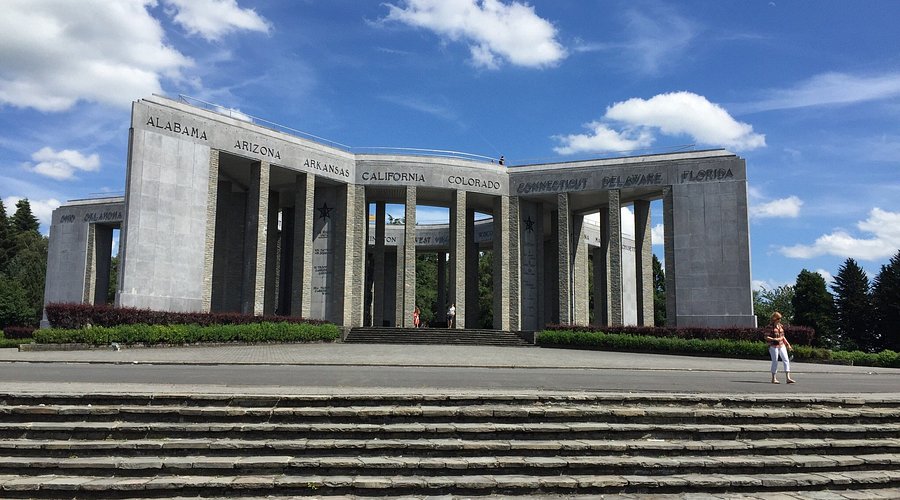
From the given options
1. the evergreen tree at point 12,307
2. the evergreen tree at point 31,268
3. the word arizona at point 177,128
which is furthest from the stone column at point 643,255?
the evergreen tree at point 31,268

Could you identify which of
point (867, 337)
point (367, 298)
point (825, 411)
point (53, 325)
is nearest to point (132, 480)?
point (825, 411)

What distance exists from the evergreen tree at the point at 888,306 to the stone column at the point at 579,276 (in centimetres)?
2271

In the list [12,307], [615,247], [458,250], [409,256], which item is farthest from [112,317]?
[12,307]

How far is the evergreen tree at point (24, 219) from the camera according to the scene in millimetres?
82688

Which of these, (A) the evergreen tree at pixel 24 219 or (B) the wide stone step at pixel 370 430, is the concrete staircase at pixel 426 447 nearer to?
(B) the wide stone step at pixel 370 430

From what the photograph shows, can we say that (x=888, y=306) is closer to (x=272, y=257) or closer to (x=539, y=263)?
(x=539, y=263)

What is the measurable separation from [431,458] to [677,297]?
27179 millimetres

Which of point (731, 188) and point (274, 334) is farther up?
point (731, 188)

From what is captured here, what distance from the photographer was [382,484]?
21.7 feet

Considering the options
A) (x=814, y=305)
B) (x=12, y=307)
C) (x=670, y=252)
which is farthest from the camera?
(x=814, y=305)

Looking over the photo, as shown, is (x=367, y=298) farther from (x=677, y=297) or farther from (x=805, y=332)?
(x=805, y=332)

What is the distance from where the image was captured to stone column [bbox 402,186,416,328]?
3509cm

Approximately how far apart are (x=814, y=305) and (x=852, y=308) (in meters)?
5.54

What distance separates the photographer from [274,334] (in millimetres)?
27344
